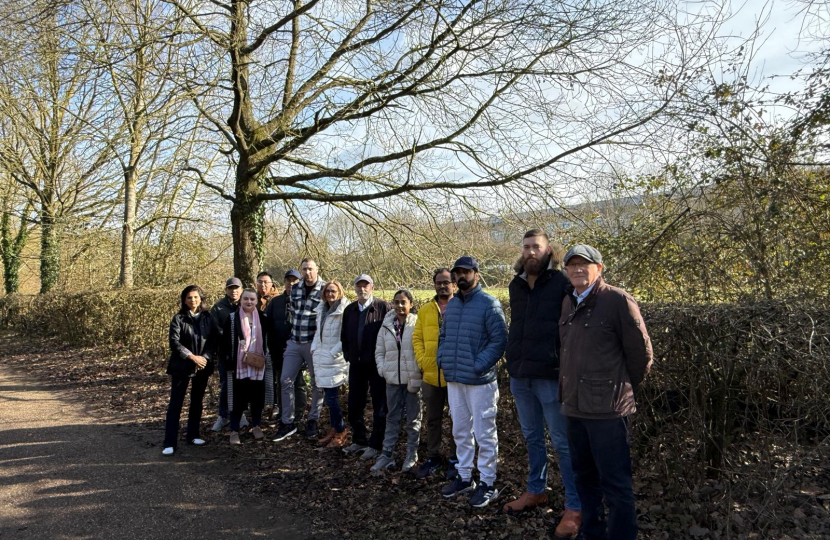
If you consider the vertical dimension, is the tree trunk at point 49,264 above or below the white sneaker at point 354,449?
above

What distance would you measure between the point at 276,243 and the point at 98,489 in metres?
7.35

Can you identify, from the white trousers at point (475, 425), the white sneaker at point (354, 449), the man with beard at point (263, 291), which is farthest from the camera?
the man with beard at point (263, 291)

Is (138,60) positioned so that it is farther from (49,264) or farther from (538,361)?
(49,264)

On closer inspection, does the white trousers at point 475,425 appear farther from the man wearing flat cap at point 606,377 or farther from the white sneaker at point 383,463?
the man wearing flat cap at point 606,377

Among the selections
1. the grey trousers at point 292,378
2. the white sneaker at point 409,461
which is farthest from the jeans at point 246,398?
the white sneaker at point 409,461

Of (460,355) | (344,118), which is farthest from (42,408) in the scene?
(460,355)

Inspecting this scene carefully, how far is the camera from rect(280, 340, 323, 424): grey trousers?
6.79 meters

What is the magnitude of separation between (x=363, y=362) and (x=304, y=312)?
4.15ft

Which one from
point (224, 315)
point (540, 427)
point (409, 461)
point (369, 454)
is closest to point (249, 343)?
point (224, 315)

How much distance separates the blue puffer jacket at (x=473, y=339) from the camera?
471 centimetres

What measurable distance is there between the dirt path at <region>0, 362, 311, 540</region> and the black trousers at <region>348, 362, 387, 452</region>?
1.33 m

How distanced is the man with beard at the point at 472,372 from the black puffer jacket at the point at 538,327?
348 mm

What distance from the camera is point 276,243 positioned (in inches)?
477

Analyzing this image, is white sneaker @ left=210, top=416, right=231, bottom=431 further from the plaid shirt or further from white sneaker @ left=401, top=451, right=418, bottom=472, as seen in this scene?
white sneaker @ left=401, top=451, right=418, bottom=472
